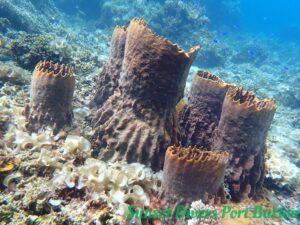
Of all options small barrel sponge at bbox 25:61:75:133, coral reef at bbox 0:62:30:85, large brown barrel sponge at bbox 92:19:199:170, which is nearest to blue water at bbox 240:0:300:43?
coral reef at bbox 0:62:30:85

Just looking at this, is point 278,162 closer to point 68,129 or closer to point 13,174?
point 68,129

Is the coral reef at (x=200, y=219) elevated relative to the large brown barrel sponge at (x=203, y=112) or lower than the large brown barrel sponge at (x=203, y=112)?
lower

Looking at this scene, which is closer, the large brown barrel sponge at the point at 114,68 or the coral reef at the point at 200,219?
the coral reef at the point at 200,219

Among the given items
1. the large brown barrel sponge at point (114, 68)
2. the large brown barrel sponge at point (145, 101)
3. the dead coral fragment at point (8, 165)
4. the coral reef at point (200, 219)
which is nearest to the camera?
the coral reef at point (200, 219)

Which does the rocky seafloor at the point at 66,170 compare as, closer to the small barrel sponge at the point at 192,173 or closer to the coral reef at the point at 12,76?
the coral reef at the point at 12,76

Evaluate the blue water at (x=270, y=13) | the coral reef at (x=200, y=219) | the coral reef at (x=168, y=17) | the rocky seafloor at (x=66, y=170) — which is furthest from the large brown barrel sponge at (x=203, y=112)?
the blue water at (x=270, y=13)

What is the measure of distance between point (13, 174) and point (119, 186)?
48.2 inches

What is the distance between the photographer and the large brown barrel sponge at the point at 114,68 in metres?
4.80

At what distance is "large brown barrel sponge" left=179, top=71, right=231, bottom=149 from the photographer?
452 centimetres

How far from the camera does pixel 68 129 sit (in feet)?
14.2

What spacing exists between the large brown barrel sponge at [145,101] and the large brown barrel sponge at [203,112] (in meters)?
0.49

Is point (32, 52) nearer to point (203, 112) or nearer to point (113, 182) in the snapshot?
point (203, 112)

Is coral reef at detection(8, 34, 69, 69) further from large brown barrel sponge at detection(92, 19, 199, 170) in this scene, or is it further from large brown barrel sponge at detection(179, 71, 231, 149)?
large brown barrel sponge at detection(179, 71, 231, 149)

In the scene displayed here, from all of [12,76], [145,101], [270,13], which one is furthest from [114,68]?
[270,13]
